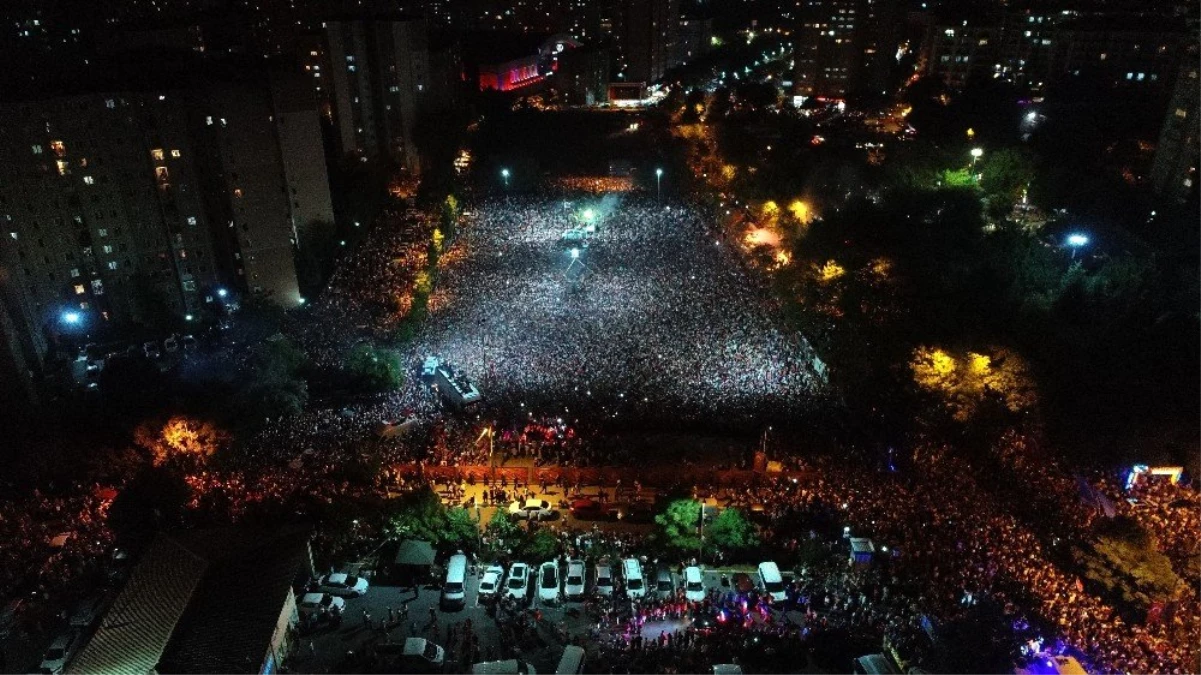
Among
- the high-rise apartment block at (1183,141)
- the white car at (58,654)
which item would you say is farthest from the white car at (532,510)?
the high-rise apartment block at (1183,141)

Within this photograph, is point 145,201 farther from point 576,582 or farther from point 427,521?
point 576,582

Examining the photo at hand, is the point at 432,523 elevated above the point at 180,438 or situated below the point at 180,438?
above

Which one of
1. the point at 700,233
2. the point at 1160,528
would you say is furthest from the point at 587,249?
the point at 1160,528

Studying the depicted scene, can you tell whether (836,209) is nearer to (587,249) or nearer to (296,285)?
(587,249)

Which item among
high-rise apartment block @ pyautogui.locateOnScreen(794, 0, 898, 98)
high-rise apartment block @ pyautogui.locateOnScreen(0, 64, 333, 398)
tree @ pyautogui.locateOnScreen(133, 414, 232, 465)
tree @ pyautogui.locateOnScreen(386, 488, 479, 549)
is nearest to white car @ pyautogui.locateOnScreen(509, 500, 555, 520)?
tree @ pyautogui.locateOnScreen(386, 488, 479, 549)

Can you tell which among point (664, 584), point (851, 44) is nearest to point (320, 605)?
point (664, 584)

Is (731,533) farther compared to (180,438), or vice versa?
(180,438)

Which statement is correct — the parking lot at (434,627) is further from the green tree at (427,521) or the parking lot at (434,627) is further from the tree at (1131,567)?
the tree at (1131,567)
